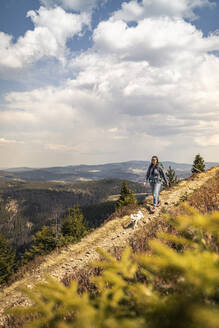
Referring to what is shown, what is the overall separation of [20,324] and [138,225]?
7.98 meters

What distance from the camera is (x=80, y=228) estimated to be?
37.4 m

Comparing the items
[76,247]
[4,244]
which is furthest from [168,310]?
[4,244]

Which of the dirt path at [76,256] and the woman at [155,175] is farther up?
the woman at [155,175]

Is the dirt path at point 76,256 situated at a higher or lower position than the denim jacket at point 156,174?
lower

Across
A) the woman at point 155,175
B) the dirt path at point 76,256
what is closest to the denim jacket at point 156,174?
the woman at point 155,175

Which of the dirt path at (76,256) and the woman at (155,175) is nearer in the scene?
the dirt path at (76,256)

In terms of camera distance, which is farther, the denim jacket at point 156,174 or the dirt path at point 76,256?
the denim jacket at point 156,174

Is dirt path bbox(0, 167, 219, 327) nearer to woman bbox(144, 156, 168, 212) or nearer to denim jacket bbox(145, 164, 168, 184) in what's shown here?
woman bbox(144, 156, 168, 212)

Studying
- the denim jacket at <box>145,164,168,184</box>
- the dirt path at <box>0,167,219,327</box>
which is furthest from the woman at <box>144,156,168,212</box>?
the dirt path at <box>0,167,219,327</box>

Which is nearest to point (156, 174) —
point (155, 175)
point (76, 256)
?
point (155, 175)

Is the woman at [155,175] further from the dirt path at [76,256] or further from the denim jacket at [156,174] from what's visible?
the dirt path at [76,256]

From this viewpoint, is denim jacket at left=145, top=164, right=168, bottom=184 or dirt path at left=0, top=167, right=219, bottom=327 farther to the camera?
denim jacket at left=145, top=164, right=168, bottom=184

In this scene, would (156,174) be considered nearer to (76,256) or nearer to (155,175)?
(155,175)

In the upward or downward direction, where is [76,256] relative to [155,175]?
downward
